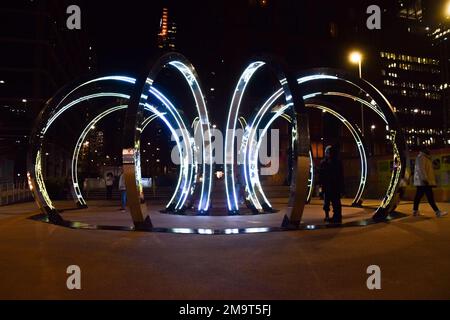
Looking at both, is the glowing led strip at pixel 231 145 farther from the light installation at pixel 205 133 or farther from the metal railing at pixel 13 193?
the metal railing at pixel 13 193

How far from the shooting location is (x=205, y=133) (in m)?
15.2

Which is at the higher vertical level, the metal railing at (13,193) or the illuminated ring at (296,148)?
the illuminated ring at (296,148)

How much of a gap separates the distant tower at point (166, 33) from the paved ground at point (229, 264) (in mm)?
8525

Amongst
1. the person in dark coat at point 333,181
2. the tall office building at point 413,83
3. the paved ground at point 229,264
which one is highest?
the tall office building at point 413,83

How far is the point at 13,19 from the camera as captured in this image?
2032 inches

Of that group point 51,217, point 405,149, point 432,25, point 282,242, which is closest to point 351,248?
point 282,242

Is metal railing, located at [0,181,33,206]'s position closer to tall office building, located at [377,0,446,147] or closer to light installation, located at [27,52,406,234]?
light installation, located at [27,52,406,234]

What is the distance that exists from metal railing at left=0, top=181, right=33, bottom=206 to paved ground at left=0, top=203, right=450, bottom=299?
14.3 meters

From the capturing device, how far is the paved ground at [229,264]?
16.8 feet

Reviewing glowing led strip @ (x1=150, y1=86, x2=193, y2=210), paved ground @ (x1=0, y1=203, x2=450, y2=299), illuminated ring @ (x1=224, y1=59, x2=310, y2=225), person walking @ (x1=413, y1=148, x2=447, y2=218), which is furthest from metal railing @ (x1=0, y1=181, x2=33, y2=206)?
person walking @ (x1=413, y1=148, x2=447, y2=218)

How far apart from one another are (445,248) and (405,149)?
540cm

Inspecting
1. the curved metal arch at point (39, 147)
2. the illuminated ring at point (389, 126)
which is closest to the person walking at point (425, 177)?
the illuminated ring at point (389, 126)

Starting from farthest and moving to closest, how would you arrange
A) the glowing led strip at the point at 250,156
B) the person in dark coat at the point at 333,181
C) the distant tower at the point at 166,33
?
the distant tower at the point at 166,33, the glowing led strip at the point at 250,156, the person in dark coat at the point at 333,181

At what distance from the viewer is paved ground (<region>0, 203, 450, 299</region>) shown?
5121 mm
